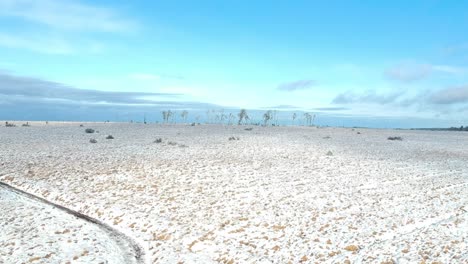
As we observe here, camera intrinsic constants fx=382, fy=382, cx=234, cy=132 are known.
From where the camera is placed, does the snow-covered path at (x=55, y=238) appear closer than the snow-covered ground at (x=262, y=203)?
Yes

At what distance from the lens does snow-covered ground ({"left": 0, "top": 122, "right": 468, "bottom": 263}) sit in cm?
1093

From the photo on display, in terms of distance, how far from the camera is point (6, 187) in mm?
17672

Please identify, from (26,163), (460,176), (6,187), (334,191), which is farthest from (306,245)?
(26,163)

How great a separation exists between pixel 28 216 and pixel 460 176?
2276 cm

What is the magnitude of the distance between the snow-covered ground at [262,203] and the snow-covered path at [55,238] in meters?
0.67

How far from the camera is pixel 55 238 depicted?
1182cm

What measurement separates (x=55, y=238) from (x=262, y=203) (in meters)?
7.67

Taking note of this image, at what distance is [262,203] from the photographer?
15570mm

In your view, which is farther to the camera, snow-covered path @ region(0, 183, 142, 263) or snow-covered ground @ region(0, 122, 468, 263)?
snow-covered ground @ region(0, 122, 468, 263)

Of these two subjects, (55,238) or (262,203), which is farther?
(262,203)

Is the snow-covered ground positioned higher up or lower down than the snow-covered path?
higher up

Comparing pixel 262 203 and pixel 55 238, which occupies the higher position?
pixel 262 203

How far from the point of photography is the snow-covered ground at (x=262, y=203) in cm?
1093

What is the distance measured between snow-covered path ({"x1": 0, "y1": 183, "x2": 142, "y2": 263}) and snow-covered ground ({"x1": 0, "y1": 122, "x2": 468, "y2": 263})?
0.67m
